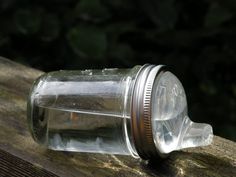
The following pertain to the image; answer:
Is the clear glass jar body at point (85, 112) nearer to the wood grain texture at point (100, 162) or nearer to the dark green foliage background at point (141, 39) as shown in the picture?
the wood grain texture at point (100, 162)

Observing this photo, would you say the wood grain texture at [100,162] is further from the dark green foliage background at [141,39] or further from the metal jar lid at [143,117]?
the dark green foliage background at [141,39]

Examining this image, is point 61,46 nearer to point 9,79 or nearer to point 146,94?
point 9,79

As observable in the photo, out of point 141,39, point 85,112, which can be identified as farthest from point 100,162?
point 141,39

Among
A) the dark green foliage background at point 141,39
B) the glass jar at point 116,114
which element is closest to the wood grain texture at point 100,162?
the glass jar at point 116,114

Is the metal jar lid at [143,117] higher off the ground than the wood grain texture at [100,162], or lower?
higher

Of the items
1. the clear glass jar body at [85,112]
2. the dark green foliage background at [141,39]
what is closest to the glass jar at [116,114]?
the clear glass jar body at [85,112]

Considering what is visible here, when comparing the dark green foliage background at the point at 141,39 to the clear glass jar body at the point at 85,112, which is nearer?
the clear glass jar body at the point at 85,112
